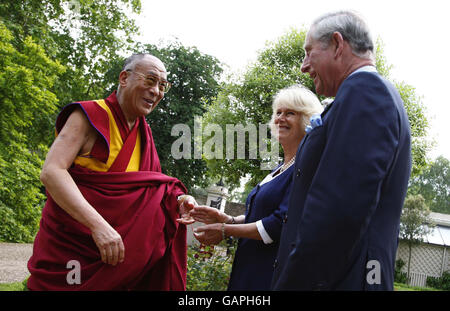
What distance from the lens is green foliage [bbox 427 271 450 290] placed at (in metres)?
23.3

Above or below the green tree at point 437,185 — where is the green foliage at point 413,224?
below

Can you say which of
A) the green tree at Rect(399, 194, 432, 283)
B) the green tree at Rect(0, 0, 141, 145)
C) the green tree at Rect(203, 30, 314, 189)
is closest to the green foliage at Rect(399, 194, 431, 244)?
the green tree at Rect(399, 194, 432, 283)

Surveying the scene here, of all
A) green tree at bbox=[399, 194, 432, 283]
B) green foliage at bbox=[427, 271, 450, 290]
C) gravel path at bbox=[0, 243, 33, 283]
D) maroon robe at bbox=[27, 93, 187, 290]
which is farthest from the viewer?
green tree at bbox=[399, 194, 432, 283]

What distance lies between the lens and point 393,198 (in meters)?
1.53

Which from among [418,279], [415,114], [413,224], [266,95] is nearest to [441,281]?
[418,279]

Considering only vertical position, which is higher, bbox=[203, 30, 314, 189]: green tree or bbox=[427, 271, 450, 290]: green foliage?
bbox=[203, 30, 314, 189]: green tree

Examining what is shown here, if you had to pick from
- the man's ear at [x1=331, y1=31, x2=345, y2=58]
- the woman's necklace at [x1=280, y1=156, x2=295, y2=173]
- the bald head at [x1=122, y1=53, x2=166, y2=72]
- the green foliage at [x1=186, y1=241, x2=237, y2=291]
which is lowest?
the green foliage at [x1=186, y1=241, x2=237, y2=291]

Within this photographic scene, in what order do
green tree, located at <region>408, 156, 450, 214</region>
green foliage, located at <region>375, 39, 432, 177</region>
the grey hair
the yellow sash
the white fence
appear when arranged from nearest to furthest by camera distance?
the grey hair, the yellow sash, green foliage, located at <region>375, 39, 432, 177</region>, the white fence, green tree, located at <region>408, 156, 450, 214</region>

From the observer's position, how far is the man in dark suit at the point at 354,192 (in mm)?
1374

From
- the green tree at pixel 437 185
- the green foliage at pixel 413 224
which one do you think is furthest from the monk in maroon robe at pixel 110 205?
the green tree at pixel 437 185

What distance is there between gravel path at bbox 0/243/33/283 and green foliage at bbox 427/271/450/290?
23176mm

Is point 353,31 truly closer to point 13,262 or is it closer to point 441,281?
point 13,262

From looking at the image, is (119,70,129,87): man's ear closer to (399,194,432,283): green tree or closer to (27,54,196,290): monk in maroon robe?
(27,54,196,290): monk in maroon robe

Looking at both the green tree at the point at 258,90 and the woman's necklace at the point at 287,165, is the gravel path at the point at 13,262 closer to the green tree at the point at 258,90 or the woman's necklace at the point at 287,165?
the woman's necklace at the point at 287,165
